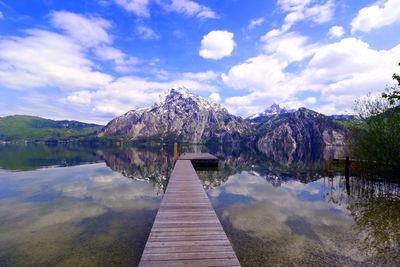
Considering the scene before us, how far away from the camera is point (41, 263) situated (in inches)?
335

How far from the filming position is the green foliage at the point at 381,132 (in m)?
17.1

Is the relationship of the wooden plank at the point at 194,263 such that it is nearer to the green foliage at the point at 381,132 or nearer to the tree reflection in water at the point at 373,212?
the tree reflection in water at the point at 373,212

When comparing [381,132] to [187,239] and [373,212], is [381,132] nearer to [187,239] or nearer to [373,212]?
[373,212]

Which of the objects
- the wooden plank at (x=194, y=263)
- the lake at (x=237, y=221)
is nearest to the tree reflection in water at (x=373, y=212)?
the lake at (x=237, y=221)

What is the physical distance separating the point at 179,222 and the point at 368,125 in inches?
876

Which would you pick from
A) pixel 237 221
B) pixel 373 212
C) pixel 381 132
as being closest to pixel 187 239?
pixel 237 221

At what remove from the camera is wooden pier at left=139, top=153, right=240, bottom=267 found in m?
6.34

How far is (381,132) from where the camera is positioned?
1794cm

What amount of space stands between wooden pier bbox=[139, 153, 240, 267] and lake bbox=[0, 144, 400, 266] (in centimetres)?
207

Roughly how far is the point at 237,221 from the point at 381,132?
17663mm

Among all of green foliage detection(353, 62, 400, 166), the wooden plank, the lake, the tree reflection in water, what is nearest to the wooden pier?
the wooden plank

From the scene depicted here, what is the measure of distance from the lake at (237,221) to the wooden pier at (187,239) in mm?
2070

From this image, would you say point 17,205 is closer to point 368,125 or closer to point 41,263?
point 41,263

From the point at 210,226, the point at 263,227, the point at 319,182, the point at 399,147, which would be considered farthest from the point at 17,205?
the point at 399,147
